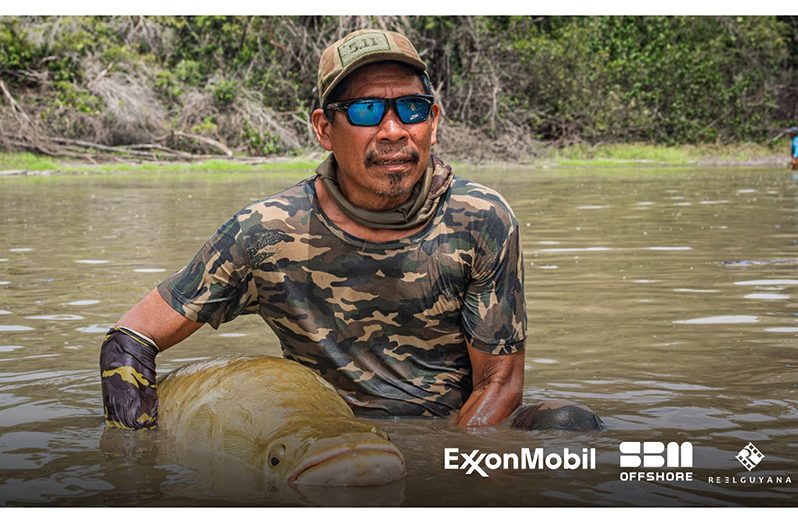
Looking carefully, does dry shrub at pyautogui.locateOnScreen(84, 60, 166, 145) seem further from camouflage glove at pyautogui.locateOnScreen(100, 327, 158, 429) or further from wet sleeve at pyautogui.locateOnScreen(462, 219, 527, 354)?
wet sleeve at pyautogui.locateOnScreen(462, 219, 527, 354)

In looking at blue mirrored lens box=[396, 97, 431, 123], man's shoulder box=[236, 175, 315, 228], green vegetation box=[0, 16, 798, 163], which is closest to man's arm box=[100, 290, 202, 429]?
man's shoulder box=[236, 175, 315, 228]

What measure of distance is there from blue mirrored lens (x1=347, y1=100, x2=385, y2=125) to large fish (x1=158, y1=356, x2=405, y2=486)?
83 centimetres

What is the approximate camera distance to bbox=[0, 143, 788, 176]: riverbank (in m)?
22.3

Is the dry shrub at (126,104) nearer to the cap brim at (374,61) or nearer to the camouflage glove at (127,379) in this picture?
the camouflage glove at (127,379)

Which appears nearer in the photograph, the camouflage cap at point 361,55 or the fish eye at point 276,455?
the fish eye at point 276,455

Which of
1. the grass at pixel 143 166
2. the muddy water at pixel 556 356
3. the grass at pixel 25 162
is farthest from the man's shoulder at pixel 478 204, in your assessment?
the grass at pixel 25 162

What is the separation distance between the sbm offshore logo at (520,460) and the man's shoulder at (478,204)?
806mm

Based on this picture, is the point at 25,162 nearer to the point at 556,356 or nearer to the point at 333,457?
the point at 556,356

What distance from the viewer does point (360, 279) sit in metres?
4.23

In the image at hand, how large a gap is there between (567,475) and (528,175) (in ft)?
60.1

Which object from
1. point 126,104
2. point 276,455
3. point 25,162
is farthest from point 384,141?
point 126,104

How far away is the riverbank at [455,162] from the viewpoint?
22297mm

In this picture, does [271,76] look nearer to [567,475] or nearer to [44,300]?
[44,300]

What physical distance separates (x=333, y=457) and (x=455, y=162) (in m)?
21.1
